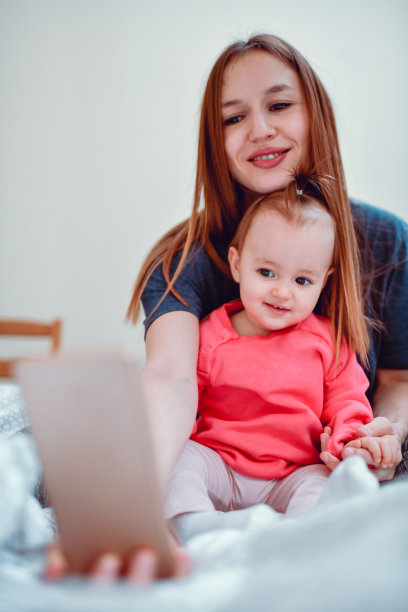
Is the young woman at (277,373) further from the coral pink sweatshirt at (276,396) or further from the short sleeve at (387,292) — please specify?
the short sleeve at (387,292)

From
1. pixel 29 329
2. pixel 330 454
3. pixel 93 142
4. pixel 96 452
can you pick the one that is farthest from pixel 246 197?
pixel 93 142

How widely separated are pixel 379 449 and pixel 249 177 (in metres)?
0.51

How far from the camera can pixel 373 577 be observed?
312 millimetres

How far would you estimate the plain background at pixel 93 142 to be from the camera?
228 centimetres

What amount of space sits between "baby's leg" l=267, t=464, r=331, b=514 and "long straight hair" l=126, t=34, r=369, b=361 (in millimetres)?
234

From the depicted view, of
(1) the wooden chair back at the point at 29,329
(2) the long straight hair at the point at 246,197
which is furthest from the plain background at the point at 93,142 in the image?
(2) the long straight hair at the point at 246,197

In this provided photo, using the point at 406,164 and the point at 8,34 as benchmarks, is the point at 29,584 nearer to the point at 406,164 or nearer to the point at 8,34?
the point at 406,164

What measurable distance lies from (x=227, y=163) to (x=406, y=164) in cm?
143

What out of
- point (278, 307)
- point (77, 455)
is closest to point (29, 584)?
point (77, 455)

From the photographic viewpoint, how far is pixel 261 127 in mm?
889

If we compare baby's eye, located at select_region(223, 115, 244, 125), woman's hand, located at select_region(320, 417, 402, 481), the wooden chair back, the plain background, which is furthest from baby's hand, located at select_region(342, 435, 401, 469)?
the plain background

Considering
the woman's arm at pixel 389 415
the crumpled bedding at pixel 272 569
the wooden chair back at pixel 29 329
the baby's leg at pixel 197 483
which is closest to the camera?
the crumpled bedding at pixel 272 569

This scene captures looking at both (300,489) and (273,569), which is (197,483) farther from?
(273,569)

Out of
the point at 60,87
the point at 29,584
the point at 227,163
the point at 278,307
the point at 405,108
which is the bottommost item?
the point at 29,584
